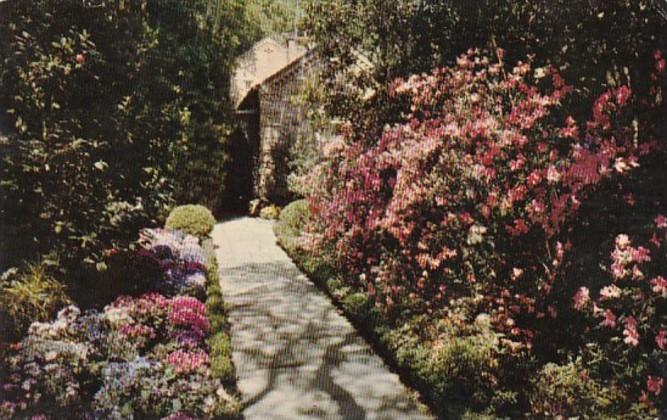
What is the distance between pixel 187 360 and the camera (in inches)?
215

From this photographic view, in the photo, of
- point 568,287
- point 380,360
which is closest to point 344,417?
point 380,360

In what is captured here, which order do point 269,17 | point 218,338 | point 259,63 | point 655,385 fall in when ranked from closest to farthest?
point 655,385, point 218,338, point 259,63, point 269,17

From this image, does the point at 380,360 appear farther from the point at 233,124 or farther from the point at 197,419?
the point at 233,124

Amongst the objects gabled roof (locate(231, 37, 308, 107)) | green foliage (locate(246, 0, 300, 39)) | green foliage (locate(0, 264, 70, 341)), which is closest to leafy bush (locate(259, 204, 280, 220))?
gabled roof (locate(231, 37, 308, 107))

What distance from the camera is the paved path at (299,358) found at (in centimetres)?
503

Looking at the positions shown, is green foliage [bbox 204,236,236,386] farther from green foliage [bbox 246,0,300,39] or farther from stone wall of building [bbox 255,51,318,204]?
green foliage [bbox 246,0,300,39]

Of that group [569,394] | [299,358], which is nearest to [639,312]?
[569,394]

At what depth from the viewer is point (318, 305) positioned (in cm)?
828

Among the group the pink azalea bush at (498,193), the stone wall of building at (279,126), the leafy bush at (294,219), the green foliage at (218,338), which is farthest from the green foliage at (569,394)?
the stone wall of building at (279,126)

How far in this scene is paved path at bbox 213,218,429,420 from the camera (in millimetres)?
5027

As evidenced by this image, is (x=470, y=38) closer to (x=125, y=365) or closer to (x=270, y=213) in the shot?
(x=125, y=365)

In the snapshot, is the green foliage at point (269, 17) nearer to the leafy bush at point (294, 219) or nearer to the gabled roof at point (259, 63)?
the gabled roof at point (259, 63)

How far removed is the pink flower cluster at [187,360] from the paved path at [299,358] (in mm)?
446

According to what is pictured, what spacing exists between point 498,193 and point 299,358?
9.14 ft
